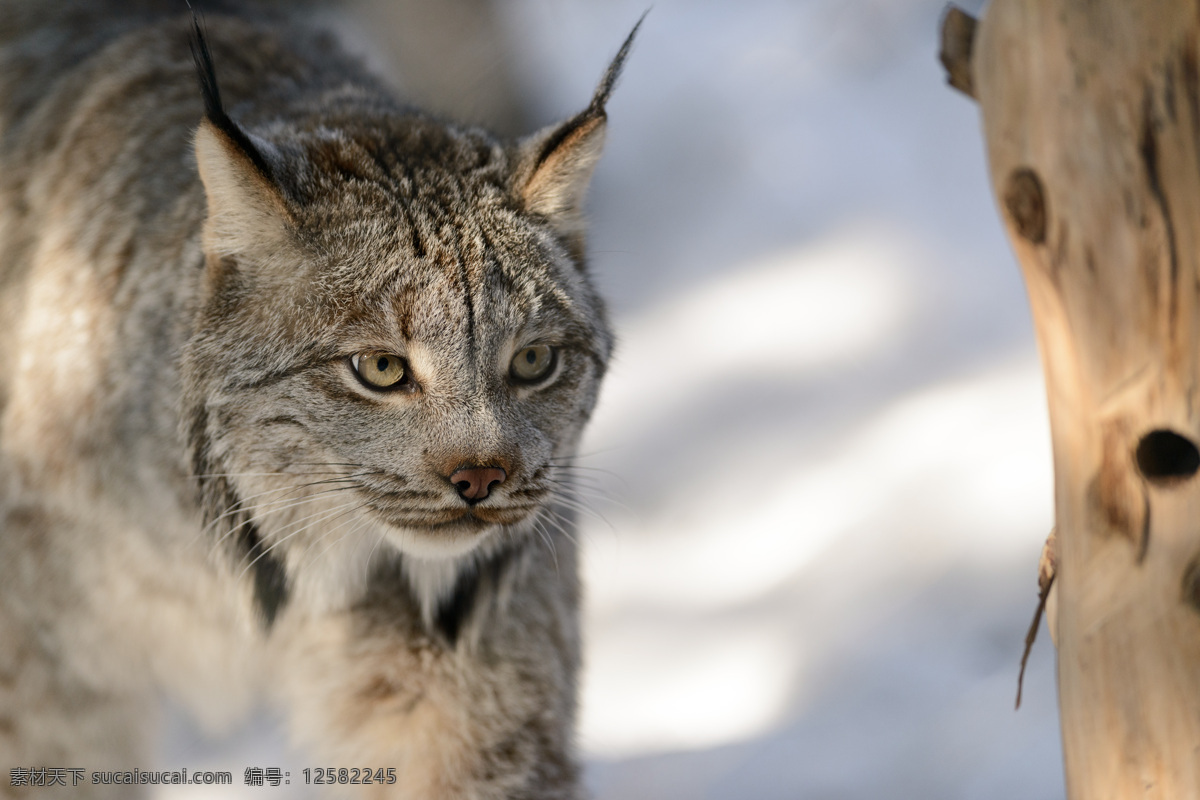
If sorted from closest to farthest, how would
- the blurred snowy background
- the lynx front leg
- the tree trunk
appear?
the tree trunk
the lynx front leg
the blurred snowy background

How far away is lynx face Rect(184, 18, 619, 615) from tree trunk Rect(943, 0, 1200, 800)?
0.70 metres

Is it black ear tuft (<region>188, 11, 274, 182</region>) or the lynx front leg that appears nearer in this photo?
black ear tuft (<region>188, 11, 274, 182</region>)

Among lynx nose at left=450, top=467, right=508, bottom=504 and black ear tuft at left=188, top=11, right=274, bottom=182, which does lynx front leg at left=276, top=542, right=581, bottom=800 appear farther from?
black ear tuft at left=188, top=11, right=274, bottom=182

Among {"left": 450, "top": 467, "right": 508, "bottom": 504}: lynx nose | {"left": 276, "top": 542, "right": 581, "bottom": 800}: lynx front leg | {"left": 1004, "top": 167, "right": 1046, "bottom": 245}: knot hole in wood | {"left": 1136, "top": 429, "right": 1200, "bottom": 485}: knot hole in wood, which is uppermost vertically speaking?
{"left": 1004, "top": 167, "right": 1046, "bottom": 245}: knot hole in wood

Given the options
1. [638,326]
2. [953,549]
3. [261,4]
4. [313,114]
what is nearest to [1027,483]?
[953,549]

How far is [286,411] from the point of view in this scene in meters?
1.81

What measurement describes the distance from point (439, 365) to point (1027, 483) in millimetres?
2063

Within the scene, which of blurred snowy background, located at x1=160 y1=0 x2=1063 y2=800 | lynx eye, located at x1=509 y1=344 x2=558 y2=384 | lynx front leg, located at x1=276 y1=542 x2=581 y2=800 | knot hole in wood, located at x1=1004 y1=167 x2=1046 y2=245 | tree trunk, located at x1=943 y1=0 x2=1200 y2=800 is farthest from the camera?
blurred snowy background, located at x1=160 y1=0 x2=1063 y2=800

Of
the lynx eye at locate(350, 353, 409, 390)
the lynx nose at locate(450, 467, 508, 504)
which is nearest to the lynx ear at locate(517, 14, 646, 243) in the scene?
the lynx eye at locate(350, 353, 409, 390)

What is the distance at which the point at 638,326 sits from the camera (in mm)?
4234

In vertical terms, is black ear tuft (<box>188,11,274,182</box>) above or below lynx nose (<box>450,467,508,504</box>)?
above

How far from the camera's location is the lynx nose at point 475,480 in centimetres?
171

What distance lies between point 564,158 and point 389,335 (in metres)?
0.43

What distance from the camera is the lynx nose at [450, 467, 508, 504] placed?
171 centimetres
